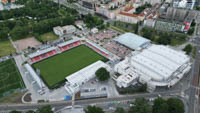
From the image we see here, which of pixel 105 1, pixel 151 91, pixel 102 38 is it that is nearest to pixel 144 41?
pixel 102 38

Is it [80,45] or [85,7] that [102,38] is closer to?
[80,45]

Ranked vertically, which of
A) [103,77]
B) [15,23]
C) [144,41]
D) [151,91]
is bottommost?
[151,91]

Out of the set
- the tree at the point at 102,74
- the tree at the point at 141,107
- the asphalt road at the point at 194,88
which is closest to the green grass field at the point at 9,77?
the tree at the point at 102,74

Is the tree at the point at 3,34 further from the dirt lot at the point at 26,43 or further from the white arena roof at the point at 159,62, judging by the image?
the white arena roof at the point at 159,62

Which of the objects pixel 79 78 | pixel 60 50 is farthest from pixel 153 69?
pixel 60 50

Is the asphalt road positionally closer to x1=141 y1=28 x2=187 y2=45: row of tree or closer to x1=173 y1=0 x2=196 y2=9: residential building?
x1=141 y1=28 x2=187 y2=45: row of tree

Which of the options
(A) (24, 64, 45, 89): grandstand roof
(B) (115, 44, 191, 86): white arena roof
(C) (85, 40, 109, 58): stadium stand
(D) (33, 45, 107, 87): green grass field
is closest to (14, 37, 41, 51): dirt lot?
(D) (33, 45, 107, 87): green grass field
